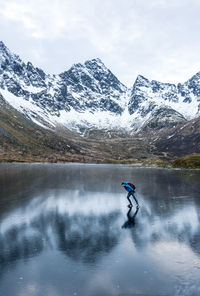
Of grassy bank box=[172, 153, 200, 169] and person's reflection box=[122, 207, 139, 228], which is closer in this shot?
person's reflection box=[122, 207, 139, 228]

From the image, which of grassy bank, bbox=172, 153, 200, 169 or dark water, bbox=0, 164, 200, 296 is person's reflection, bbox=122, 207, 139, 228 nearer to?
dark water, bbox=0, 164, 200, 296

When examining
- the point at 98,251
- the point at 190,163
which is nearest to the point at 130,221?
the point at 98,251

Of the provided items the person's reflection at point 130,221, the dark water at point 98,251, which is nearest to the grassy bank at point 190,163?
the dark water at point 98,251

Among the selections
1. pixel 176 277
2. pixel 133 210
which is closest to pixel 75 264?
pixel 176 277

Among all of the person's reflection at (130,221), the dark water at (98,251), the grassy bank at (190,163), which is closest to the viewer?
the dark water at (98,251)

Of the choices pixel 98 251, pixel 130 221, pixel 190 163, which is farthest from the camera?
pixel 190 163

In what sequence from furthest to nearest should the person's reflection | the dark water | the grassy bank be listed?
the grassy bank, the person's reflection, the dark water

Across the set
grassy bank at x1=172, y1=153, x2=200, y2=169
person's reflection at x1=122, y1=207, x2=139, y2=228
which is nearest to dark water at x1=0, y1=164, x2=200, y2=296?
person's reflection at x1=122, y1=207, x2=139, y2=228

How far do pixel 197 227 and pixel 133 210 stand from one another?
21.0ft

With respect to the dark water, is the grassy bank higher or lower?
higher

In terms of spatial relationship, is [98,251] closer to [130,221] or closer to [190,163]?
[130,221]

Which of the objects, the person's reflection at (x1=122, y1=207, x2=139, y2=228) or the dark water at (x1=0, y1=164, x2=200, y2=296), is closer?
the dark water at (x1=0, y1=164, x2=200, y2=296)

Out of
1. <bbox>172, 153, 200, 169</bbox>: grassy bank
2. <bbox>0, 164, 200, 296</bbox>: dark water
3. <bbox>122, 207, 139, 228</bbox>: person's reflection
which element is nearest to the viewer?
<bbox>0, 164, 200, 296</bbox>: dark water

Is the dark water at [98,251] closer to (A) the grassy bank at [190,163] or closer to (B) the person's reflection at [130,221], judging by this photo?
(B) the person's reflection at [130,221]
